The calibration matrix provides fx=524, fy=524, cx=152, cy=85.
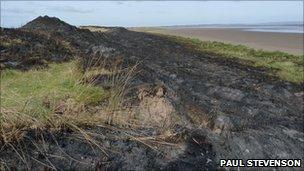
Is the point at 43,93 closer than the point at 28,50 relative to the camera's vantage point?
Yes

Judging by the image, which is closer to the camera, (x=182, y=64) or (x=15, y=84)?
(x=15, y=84)

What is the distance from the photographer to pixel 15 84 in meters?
8.43

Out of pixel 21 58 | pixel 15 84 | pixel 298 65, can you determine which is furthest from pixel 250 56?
pixel 15 84

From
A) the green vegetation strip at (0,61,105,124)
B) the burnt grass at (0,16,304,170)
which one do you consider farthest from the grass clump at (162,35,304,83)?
the green vegetation strip at (0,61,105,124)

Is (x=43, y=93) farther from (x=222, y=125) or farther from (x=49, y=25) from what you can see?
(x=49, y=25)

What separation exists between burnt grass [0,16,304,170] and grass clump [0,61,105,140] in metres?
0.30

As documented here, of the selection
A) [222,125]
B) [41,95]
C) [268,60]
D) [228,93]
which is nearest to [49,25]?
[268,60]

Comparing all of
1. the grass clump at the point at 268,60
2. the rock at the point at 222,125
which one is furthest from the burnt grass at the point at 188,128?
→ the grass clump at the point at 268,60

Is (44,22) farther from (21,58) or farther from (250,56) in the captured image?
(21,58)

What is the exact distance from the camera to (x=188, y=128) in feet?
22.5

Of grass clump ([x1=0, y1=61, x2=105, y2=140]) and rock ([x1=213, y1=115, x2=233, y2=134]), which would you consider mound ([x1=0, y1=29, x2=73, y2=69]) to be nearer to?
grass clump ([x1=0, y1=61, x2=105, y2=140])

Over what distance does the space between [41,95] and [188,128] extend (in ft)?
7.23

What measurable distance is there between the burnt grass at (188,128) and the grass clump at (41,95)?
11.7 inches

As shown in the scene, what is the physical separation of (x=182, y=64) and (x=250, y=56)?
4671 mm
